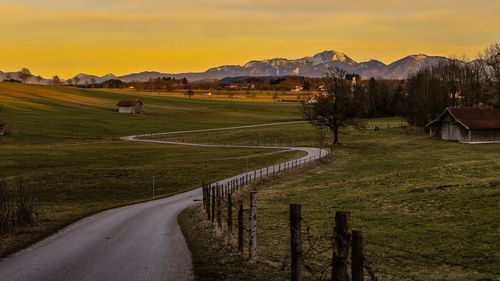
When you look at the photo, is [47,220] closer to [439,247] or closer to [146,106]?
[439,247]

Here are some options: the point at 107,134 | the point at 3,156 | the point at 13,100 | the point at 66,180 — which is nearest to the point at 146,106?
the point at 13,100

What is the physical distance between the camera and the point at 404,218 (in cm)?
2306

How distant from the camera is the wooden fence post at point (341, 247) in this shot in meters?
9.56

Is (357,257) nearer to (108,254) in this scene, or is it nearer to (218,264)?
(218,264)

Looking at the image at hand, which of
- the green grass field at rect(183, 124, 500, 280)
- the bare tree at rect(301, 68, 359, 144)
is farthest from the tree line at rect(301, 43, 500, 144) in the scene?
the green grass field at rect(183, 124, 500, 280)

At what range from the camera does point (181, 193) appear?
45.5 metres

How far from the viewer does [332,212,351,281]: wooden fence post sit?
9562mm

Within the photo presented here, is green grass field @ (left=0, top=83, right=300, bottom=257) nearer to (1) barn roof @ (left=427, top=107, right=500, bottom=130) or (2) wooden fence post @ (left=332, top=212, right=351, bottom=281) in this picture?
(2) wooden fence post @ (left=332, top=212, right=351, bottom=281)

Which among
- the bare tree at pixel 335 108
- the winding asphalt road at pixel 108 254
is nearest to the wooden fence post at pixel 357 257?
the winding asphalt road at pixel 108 254

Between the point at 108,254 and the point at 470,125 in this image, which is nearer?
the point at 108,254

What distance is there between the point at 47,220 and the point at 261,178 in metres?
23.4

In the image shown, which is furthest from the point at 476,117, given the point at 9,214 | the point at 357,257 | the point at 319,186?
the point at 357,257

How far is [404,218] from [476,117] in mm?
73283

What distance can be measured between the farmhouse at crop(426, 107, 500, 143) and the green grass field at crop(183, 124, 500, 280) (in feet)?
133
